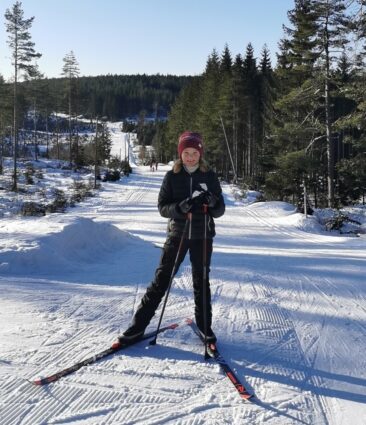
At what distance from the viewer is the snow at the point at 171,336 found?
313cm

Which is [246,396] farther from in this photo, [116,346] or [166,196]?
[166,196]

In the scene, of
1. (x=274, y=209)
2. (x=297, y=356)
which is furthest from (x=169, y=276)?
(x=274, y=209)

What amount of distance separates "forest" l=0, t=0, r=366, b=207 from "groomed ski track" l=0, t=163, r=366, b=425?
10940 mm

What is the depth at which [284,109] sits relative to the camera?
2669 centimetres

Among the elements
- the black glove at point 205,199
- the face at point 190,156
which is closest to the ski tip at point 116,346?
the black glove at point 205,199

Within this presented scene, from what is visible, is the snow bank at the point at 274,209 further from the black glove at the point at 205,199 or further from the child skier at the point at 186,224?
the black glove at the point at 205,199

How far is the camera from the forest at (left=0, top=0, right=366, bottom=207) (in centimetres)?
2175

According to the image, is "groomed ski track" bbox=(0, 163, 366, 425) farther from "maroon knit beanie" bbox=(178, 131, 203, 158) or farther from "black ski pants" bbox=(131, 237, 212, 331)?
"maroon knit beanie" bbox=(178, 131, 203, 158)

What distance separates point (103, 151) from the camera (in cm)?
5538

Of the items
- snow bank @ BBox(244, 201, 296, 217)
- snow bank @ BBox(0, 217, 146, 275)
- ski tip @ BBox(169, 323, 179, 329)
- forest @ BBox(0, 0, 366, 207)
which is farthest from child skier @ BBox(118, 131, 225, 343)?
snow bank @ BBox(244, 201, 296, 217)

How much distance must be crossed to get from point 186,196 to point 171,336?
1482mm

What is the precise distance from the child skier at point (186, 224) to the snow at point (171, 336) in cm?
34

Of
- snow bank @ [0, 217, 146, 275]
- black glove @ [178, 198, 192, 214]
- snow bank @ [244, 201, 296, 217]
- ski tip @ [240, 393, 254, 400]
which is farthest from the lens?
snow bank @ [244, 201, 296, 217]

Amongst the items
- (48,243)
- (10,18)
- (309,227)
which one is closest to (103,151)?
(10,18)
